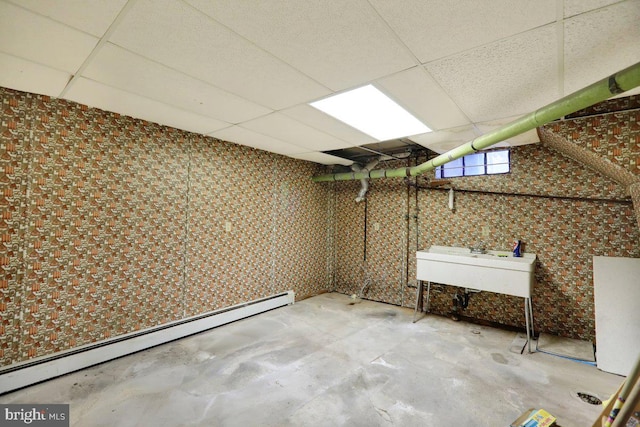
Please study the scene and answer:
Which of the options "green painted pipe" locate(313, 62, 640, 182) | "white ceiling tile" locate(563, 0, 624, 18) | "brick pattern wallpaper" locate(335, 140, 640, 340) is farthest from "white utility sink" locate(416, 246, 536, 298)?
"white ceiling tile" locate(563, 0, 624, 18)

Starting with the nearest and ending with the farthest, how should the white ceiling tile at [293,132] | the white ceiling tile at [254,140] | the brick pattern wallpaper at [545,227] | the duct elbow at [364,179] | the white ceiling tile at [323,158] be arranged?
the white ceiling tile at [293,132] < the brick pattern wallpaper at [545,227] < the white ceiling tile at [254,140] < the white ceiling tile at [323,158] < the duct elbow at [364,179]

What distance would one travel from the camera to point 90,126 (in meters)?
3.00

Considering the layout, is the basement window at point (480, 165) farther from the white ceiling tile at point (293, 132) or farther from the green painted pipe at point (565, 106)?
the white ceiling tile at point (293, 132)

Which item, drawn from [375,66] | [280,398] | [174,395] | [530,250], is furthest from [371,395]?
[530,250]

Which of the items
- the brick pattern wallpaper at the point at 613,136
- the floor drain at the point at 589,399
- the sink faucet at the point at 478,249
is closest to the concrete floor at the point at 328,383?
the floor drain at the point at 589,399

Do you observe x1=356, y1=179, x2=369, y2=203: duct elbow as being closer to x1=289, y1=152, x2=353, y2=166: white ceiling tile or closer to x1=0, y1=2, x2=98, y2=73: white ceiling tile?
x1=289, y1=152, x2=353, y2=166: white ceiling tile

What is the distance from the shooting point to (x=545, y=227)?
3.93 metres

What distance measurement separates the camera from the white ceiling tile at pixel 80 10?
1.44 meters

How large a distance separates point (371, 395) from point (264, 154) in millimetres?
3783

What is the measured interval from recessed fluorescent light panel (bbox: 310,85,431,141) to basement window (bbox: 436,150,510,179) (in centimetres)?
158

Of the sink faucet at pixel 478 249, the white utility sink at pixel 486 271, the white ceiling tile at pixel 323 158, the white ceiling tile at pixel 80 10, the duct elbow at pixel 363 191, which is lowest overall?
the white utility sink at pixel 486 271

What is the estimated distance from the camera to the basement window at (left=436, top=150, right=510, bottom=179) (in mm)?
4301

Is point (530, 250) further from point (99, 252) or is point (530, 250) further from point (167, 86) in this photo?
point (99, 252)

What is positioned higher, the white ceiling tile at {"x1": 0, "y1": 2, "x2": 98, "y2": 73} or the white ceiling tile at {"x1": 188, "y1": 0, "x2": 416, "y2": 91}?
the white ceiling tile at {"x1": 0, "y1": 2, "x2": 98, "y2": 73}
